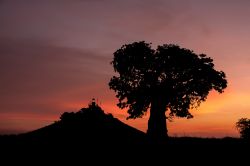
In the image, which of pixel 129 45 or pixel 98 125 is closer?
pixel 98 125

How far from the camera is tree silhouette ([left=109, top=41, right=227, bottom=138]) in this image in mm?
53500

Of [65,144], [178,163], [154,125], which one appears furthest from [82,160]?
[154,125]

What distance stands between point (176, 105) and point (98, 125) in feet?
91.0

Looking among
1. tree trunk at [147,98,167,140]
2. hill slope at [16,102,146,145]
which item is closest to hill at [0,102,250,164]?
hill slope at [16,102,146,145]

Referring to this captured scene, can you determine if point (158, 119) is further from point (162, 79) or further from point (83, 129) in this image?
point (83, 129)

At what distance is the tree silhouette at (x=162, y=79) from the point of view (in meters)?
53.5

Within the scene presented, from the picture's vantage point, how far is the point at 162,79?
176 ft

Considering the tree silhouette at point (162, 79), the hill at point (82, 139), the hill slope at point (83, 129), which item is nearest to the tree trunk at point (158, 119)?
the tree silhouette at point (162, 79)

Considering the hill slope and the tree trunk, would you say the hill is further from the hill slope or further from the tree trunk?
the tree trunk

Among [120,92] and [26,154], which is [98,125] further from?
[120,92]

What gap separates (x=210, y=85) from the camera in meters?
54.7

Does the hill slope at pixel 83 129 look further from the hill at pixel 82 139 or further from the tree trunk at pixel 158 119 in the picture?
the tree trunk at pixel 158 119

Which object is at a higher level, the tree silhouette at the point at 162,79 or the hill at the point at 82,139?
the tree silhouette at the point at 162,79

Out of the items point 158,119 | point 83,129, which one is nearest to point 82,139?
point 83,129
